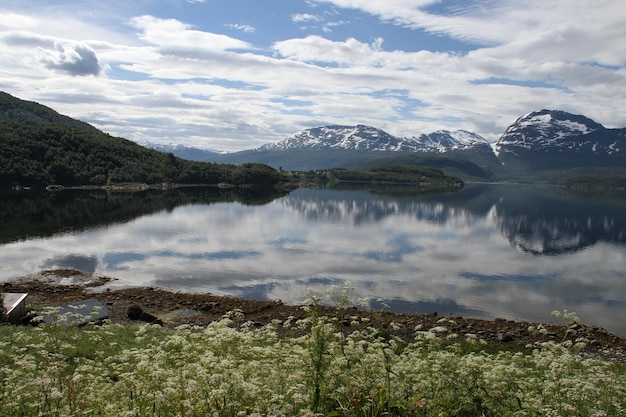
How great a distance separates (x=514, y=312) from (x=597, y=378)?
98.9 feet

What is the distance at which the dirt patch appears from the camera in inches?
1185

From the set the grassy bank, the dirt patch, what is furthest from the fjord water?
the grassy bank

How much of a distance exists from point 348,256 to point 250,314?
2533cm

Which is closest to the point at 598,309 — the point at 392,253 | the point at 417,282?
the point at 417,282

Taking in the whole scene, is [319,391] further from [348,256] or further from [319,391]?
[348,256]

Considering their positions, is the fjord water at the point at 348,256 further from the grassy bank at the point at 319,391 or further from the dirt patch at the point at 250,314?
the grassy bank at the point at 319,391

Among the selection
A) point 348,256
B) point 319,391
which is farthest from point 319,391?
point 348,256

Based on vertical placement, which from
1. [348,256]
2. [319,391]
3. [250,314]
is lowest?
[250,314]

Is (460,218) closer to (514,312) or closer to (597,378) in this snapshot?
(514,312)

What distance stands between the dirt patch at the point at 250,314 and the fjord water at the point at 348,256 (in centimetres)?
256

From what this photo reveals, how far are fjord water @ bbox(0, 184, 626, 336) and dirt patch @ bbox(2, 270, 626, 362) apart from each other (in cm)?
256

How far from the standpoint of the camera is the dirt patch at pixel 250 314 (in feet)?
98.8

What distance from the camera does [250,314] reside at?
34.2 meters

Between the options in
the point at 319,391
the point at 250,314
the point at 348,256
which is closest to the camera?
the point at 319,391
